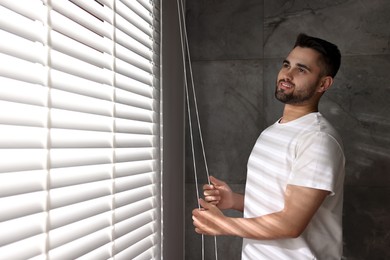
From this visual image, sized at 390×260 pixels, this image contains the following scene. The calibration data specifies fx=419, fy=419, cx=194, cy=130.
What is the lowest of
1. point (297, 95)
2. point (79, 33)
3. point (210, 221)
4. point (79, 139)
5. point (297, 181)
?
point (210, 221)

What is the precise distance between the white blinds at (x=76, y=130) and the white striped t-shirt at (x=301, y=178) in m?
0.36

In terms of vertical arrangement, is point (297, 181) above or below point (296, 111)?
below

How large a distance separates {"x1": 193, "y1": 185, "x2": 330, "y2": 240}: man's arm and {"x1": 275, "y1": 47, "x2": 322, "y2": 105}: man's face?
31cm

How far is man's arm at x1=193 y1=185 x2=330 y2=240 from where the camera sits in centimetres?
113

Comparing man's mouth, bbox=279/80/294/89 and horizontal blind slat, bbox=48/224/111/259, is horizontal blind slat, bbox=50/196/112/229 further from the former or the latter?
man's mouth, bbox=279/80/294/89

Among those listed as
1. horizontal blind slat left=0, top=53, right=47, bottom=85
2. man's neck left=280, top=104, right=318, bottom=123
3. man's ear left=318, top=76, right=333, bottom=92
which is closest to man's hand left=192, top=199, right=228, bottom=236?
man's neck left=280, top=104, right=318, bottom=123

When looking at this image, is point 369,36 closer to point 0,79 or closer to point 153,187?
point 153,187

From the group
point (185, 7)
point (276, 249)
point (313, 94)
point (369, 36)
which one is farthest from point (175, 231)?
point (369, 36)

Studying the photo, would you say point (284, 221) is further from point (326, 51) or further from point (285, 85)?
point (326, 51)

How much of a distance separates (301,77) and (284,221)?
1.47ft

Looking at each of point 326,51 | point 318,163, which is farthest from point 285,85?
point 318,163

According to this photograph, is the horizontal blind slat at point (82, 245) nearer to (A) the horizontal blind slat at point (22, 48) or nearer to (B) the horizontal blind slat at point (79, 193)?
(B) the horizontal blind slat at point (79, 193)

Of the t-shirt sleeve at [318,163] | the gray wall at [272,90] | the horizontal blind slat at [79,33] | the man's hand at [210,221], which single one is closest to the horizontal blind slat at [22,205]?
the horizontal blind slat at [79,33]

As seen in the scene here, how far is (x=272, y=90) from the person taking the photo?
1.71 m
